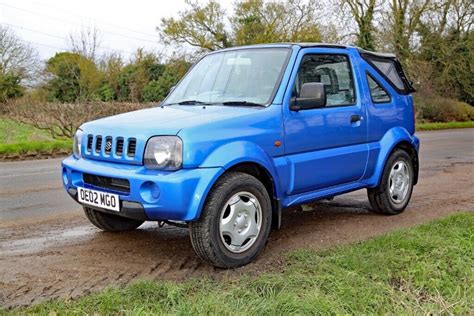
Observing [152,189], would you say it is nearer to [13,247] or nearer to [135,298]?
[135,298]

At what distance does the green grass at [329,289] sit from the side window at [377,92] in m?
2.02

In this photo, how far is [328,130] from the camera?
523 cm

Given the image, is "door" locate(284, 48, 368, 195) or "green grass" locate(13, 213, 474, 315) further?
"door" locate(284, 48, 368, 195)

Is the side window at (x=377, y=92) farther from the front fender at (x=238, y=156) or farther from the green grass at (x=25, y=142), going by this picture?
the green grass at (x=25, y=142)

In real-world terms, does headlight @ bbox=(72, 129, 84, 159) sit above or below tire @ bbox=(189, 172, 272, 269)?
above

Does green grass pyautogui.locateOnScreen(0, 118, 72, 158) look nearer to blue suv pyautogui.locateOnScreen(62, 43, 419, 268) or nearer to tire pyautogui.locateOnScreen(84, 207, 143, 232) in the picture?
tire pyautogui.locateOnScreen(84, 207, 143, 232)

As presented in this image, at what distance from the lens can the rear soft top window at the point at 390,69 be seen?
6289 mm

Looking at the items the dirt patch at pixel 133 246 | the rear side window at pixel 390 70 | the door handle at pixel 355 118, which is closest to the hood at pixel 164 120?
the dirt patch at pixel 133 246

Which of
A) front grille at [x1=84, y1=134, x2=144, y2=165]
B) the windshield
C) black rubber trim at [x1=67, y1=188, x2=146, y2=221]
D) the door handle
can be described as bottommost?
black rubber trim at [x1=67, y1=188, x2=146, y2=221]

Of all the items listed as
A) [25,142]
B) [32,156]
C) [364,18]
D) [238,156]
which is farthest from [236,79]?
[364,18]

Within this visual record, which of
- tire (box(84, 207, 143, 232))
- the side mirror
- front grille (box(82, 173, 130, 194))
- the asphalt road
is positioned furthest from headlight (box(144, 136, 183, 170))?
the asphalt road

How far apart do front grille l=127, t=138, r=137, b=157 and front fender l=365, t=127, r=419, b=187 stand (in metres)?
2.78

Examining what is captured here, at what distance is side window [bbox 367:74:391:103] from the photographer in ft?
19.8

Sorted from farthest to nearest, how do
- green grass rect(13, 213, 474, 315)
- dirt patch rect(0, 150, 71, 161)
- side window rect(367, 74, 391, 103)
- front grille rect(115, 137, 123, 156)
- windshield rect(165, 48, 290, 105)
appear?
dirt patch rect(0, 150, 71, 161) < side window rect(367, 74, 391, 103) < windshield rect(165, 48, 290, 105) < front grille rect(115, 137, 123, 156) < green grass rect(13, 213, 474, 315)
